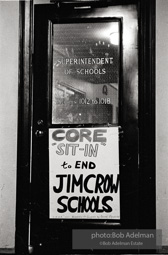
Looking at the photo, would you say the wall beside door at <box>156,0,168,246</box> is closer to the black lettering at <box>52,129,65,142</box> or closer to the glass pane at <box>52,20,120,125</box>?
the glass pane at <box>52,20,120,125</box>

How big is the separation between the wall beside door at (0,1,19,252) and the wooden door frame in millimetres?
68

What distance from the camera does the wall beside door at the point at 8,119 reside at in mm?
3656

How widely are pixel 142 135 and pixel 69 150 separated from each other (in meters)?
0.61

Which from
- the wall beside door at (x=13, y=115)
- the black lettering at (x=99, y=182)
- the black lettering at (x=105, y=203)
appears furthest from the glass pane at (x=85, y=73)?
the black lettering at (x=105, y=203)

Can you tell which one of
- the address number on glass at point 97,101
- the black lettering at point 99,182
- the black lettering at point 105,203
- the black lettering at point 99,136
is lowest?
the black lettering at point 105,203

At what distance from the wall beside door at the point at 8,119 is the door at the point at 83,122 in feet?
0.57

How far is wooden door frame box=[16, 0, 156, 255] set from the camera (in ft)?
11.6

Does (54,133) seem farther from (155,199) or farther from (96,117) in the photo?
(155,199)

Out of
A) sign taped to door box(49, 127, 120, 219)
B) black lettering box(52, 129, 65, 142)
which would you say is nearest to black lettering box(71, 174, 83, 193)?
sign taped to door box(49, 127, 120, 219)

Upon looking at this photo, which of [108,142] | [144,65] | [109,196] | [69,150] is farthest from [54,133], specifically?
[144,65]

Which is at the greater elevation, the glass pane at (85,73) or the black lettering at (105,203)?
the glass pane at (85,73)

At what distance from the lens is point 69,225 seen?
141 inches

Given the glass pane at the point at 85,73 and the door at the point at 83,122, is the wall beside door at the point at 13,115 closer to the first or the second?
the door at the point at 83,122

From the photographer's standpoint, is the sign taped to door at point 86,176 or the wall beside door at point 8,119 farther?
the wall beside door at point 8,119
